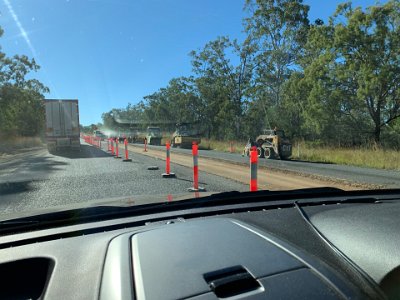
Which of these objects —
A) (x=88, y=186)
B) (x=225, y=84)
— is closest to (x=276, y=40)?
(x=225, y=84)

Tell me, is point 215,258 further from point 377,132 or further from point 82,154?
point 377,132

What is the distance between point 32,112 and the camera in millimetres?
67875

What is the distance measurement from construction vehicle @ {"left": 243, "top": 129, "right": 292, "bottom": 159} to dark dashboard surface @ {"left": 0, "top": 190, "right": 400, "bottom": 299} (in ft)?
67.9

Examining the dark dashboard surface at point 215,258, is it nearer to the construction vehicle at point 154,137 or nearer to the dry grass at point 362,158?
the dry grass at point 362,158

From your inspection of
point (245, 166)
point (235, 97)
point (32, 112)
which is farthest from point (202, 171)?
point (32, 112)

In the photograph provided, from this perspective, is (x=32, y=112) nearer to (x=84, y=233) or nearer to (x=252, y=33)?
(x=252, y=33)

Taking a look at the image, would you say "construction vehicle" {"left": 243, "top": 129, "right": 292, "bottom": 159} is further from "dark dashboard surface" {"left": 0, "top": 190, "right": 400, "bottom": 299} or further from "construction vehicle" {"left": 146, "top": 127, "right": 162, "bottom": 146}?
"construction vehicle" {"left": 146, "top": 127, "right": 162, "bottom": 146}

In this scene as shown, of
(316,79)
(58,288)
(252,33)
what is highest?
(252,33)

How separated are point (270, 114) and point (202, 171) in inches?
1252

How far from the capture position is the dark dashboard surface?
1.53 metres

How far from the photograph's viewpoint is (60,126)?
29.0m

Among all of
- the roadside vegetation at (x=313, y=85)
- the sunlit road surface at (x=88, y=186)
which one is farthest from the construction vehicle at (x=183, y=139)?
the sunlit road surface at (x=88, y=186)

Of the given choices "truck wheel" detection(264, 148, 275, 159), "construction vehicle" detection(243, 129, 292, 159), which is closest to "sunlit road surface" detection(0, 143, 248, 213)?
"construction vehicle" detection(243, 129, 292, 159)

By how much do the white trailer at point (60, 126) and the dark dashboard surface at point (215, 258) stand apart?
2795 cm
